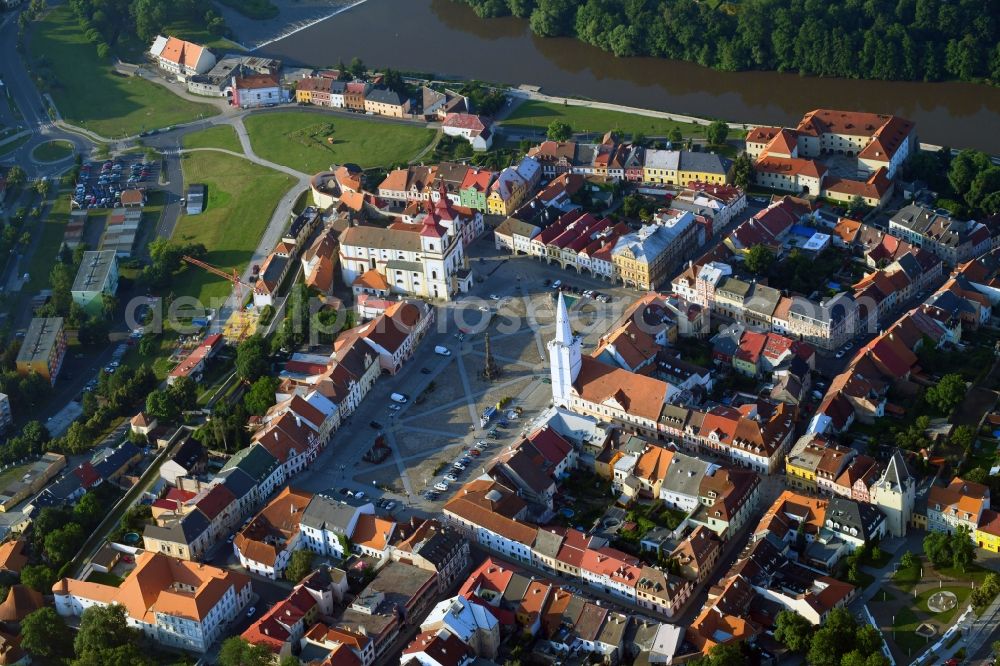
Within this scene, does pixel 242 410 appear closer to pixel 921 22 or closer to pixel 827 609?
pixel 827 609

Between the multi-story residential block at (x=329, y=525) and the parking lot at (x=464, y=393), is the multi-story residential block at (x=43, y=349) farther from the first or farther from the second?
the multi-story residential block at (x=329, y=525)

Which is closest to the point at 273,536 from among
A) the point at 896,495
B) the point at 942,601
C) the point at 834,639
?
the point at 834,639

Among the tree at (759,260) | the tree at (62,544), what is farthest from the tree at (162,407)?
the tree at (759,260)

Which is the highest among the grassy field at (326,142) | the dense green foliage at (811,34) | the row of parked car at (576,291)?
the dense green foliage at (811,34)

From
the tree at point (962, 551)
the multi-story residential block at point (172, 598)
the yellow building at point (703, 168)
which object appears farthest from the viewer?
the yellow building at point (703, 168)

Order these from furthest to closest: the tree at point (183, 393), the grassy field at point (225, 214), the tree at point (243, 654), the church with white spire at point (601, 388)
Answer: the grassy field at point (225, 214) → the tree at point (183, 393) → the church with white spire at point (601, 388) → the tree at point (243, 654)

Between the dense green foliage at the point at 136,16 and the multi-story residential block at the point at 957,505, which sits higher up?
the dense green foliage at the point at 136,16

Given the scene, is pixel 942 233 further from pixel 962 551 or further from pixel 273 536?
pixel 273 536
